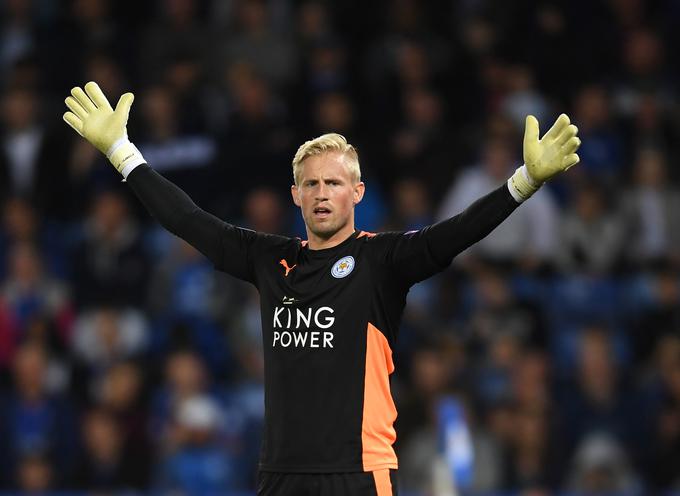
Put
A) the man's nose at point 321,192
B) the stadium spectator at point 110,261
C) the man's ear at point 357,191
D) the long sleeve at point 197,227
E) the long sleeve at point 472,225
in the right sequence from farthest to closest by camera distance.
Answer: the stadium spectator at point 110,261 → the long sleeve at point 197,227 → the man's ear at point 357,191 → the man's nose at point 321,192 → the long sleeve at point 472,225

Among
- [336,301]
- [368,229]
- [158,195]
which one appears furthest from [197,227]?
[368,229]

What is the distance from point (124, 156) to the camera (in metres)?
4.92

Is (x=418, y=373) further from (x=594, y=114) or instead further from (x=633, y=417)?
(x=594, y=114)

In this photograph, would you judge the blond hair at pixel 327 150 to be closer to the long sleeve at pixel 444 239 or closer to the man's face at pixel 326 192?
the man's face at pixel 326 192

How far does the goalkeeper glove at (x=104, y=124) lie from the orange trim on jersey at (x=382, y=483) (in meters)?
1.44

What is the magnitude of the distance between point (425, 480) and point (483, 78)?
4.00 m

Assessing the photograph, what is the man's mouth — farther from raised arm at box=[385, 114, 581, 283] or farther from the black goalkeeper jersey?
raised arm at box=[385, 114, 581, 283]

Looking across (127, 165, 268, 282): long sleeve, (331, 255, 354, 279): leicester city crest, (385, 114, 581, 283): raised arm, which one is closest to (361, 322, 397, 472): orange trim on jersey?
(331, 255, 354, 279): leicester city crest

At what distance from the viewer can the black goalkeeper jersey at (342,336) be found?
4.42 meters

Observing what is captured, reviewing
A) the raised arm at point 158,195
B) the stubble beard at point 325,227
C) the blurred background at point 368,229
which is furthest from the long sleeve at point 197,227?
the blurred background at point 368,229

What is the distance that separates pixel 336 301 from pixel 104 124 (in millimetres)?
1106

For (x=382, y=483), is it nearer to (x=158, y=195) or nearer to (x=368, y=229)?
Result: (x=158, y=195)

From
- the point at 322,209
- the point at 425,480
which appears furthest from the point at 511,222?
the point at 322,209

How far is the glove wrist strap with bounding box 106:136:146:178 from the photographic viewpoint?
491 cm
